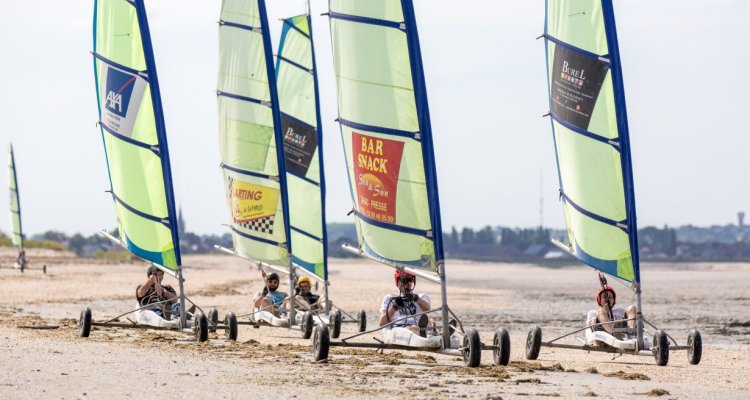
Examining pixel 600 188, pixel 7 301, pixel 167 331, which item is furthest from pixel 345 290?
pixel 600 188

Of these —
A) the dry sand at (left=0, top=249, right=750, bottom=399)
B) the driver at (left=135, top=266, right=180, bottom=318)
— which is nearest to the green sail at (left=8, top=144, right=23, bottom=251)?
the dry sand at (left=0, top=249, right=750, bottom=399)

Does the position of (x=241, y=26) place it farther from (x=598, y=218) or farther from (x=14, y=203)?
(x=14, y=203)

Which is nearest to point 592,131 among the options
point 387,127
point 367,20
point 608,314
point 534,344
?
point 608,314

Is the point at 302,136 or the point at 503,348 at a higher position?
the point at 302,136

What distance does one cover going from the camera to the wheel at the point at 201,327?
17203 millimetres

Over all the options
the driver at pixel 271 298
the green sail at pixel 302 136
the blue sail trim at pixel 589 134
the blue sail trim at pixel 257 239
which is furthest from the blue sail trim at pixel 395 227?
the green sail at pixel 302 136

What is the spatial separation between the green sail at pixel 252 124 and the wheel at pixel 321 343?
7019mm

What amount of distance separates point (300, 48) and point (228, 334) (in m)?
6.61

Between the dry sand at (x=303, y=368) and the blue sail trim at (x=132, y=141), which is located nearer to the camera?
the dry sand at (x=303, y=368)

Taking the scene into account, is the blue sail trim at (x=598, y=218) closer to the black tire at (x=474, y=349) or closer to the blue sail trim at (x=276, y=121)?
the black tire at (x=474, y=349)

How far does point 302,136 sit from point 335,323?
4.80 m

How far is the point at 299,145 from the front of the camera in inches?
901

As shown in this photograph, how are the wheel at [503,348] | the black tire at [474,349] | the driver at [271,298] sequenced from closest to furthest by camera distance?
the black tire at [474,349] < the wheel at [503,348] < the driver at [271,298]

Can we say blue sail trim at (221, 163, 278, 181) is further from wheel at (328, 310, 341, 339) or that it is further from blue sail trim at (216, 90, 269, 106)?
wheel at (328, 310, 341, 339)
